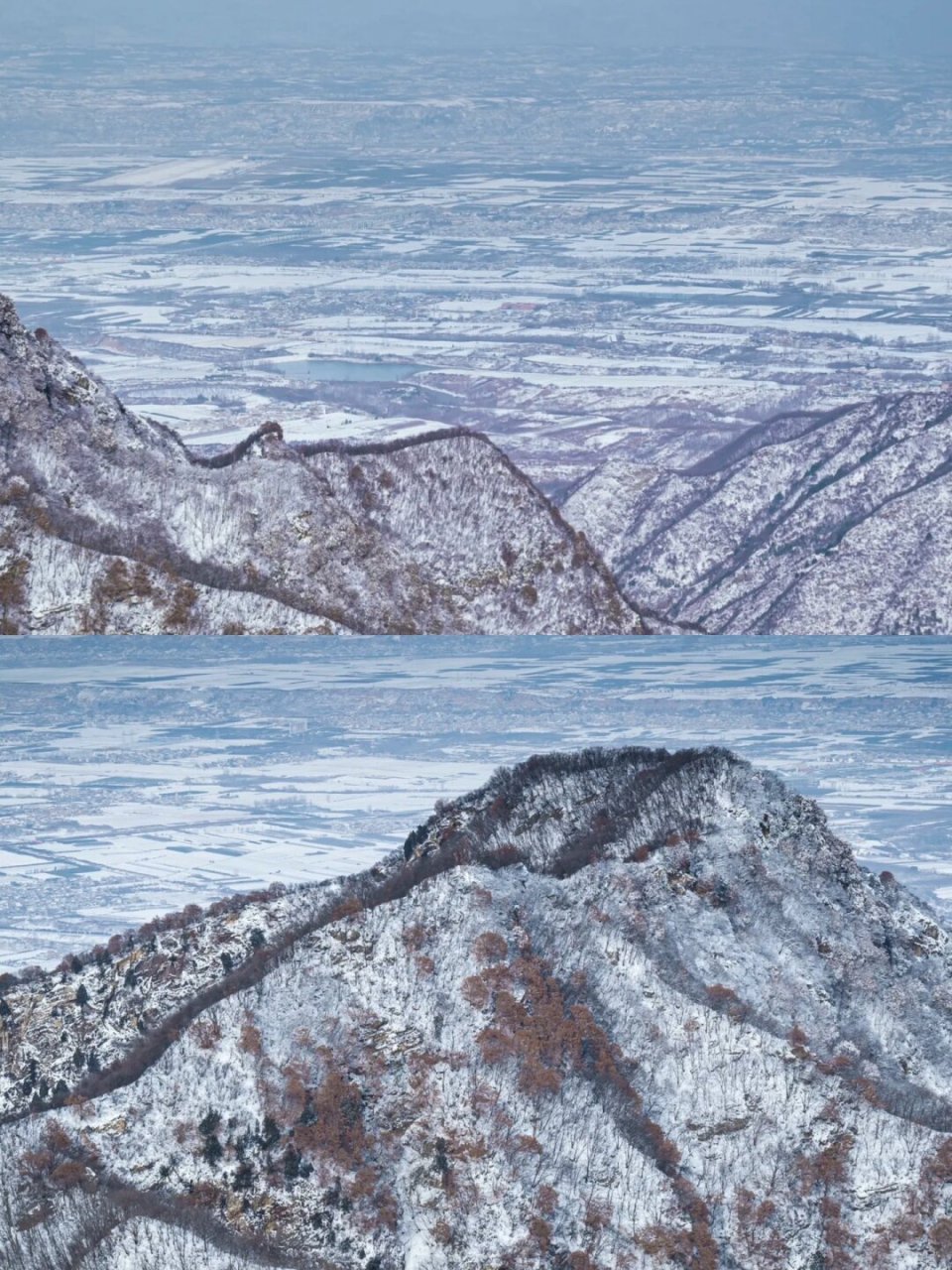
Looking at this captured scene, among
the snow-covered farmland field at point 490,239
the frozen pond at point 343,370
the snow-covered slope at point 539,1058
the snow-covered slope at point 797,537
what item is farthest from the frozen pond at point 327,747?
the frozen pond at point 343,370

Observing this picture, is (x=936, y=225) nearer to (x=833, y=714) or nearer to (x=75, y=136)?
(x=75, y=136)

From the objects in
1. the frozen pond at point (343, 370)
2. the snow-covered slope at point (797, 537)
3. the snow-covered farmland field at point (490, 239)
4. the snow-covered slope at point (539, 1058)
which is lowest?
the snow-covered slope at point (539, 1058)

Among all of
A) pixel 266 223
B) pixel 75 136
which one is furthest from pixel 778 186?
pixel 75 136

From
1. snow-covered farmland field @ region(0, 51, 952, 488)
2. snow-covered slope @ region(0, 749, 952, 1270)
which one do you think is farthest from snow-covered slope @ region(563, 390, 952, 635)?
snow-covered slope @ region(0, 749, 952, 1270)

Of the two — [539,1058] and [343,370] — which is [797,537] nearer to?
[539,1058]

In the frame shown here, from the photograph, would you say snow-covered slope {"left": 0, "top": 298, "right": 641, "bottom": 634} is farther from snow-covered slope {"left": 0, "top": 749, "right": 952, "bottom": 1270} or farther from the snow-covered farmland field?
the snow-covered farmland field

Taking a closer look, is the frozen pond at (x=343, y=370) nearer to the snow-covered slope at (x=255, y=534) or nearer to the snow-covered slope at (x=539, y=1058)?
the snow-covered slope at (x=255, y=534)

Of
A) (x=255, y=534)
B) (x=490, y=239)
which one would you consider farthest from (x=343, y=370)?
(x=490, y=239)
